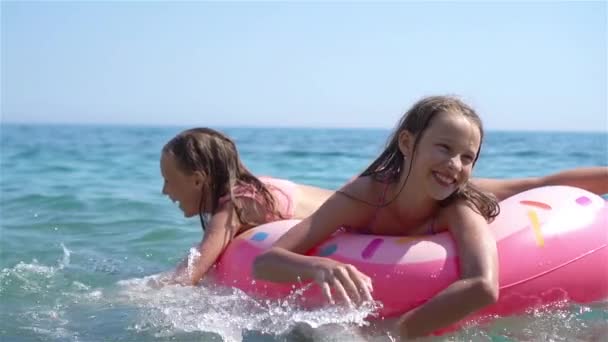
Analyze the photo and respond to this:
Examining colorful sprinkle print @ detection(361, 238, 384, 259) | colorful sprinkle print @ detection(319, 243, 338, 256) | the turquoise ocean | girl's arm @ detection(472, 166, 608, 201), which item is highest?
girl's arm @ detection(472, 166, 608, 201)

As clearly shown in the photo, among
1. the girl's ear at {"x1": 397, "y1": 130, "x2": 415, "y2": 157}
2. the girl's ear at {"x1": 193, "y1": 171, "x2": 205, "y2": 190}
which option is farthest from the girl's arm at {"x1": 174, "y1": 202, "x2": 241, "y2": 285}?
the girl's ear at {"x1": 397, "y1": 130, "x2": 415, "y2": 157}

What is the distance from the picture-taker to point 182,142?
420cm

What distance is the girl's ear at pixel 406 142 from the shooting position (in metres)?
3.11

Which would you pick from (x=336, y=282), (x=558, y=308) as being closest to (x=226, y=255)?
(x=336, y=282)

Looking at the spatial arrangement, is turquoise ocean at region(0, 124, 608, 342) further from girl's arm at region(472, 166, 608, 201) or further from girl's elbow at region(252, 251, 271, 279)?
girl's arm at region(472, 166, 608, 201)

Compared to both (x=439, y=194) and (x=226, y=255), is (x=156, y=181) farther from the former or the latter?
(x=439, y=194)

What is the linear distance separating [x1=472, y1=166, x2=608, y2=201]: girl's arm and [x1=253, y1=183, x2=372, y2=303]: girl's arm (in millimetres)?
1044

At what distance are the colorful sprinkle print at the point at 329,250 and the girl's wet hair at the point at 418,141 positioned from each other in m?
0.36

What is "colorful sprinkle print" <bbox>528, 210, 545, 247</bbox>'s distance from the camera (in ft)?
10.5

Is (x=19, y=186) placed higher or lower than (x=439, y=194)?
lower

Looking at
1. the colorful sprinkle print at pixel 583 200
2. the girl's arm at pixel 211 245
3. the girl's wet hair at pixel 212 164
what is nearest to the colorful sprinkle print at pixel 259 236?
the girl's arm at pixel 211 245

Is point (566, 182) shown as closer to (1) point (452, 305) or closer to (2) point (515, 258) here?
(2) point (515, 258)

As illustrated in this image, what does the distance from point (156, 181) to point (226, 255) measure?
707cm

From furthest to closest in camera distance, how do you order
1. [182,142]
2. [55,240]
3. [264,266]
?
[55,240] < [182,142] < [264,266]
